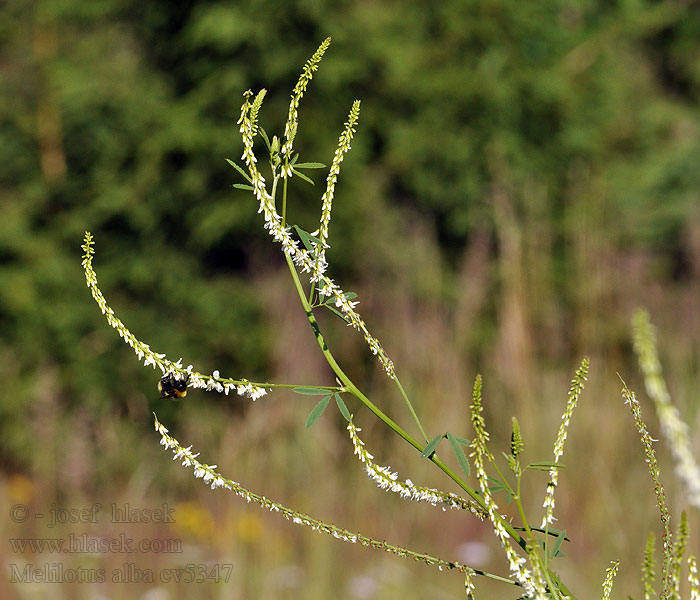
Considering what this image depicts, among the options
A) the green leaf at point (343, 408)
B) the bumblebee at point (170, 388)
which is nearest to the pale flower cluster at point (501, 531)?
the green leaf at point (343, 408)

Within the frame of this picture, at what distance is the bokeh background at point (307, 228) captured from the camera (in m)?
4.81

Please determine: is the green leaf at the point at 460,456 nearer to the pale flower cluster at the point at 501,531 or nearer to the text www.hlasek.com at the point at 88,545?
the pale flower cluster at the point at 501,531

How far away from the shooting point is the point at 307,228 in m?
5.51

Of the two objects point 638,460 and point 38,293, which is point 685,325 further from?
point 38,293

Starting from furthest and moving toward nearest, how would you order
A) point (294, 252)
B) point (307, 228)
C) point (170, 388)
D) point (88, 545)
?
point (307, 228) < point (88, 545) < point (170, 388) < point (294, 252)

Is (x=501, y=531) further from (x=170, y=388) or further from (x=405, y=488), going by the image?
(x=170, y=388)

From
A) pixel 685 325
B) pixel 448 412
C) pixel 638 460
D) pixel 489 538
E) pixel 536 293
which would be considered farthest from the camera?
pixel 685 325

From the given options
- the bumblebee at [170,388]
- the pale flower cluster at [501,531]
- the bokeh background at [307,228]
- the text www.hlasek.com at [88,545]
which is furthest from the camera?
the bokeh background at [307,228]

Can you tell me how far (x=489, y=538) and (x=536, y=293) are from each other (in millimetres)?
1991

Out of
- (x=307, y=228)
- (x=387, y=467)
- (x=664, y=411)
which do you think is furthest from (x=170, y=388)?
(x=307, y=228)

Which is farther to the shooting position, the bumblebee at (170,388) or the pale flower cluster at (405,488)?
the bumblebee at (170,388)

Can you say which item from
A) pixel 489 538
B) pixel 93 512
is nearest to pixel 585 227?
pixel 489 538

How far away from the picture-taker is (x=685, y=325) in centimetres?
584

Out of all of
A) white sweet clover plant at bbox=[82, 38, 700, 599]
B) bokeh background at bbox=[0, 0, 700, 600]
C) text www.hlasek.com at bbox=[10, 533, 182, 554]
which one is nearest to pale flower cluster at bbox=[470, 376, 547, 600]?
white sweet clover plant at bbox=[82, 38, 700, 599]
